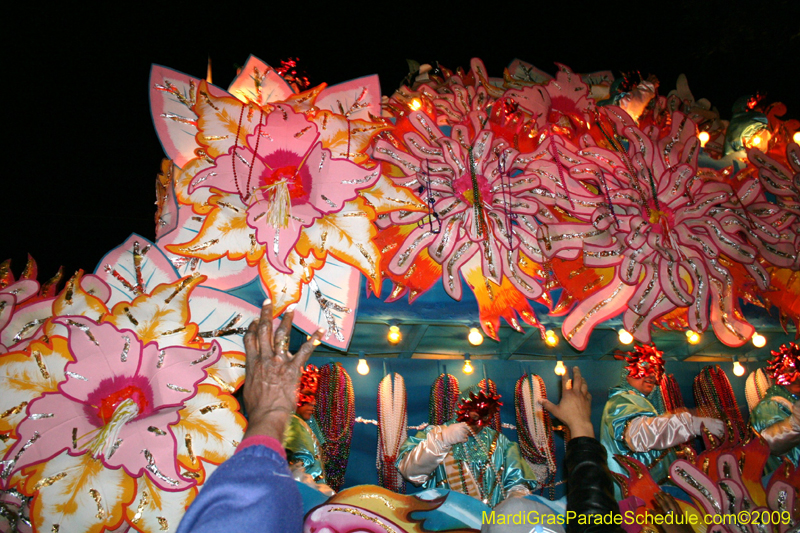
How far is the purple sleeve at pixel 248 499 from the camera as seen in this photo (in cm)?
50

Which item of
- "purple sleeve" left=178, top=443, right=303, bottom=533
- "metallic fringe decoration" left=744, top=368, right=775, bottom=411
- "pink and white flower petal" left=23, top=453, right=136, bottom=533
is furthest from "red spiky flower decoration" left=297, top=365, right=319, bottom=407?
"metallic fringe decoration" left=744, top=368, right=775, bottom=411

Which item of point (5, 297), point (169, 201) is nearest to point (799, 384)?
point (169, 201)

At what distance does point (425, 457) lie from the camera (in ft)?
6.19

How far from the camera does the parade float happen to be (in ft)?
3.57

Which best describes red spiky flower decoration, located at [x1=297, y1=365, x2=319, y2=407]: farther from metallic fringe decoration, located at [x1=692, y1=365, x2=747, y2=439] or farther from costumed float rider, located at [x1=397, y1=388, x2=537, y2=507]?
metallic fringe decoration, located at [x1=692, y1=365, x2=747, y2=439]

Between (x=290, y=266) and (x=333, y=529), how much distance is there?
2.16ft

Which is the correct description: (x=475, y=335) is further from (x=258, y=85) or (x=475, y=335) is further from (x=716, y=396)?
(x=716, y=396)

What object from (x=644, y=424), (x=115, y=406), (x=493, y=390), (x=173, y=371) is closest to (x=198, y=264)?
(x=173, y=371)

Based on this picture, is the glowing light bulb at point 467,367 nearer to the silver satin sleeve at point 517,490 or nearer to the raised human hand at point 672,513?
the silver satin sleeve at point 517,490

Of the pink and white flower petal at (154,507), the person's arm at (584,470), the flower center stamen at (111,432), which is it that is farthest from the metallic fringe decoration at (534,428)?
the flower center stamen at (111,432)

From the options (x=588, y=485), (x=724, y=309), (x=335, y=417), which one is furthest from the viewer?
(x=335, y=417)

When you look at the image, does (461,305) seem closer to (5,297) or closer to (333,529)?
(333,529)

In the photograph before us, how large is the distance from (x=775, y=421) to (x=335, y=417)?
2.14 metres

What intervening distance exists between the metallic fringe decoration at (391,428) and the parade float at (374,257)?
67cm
